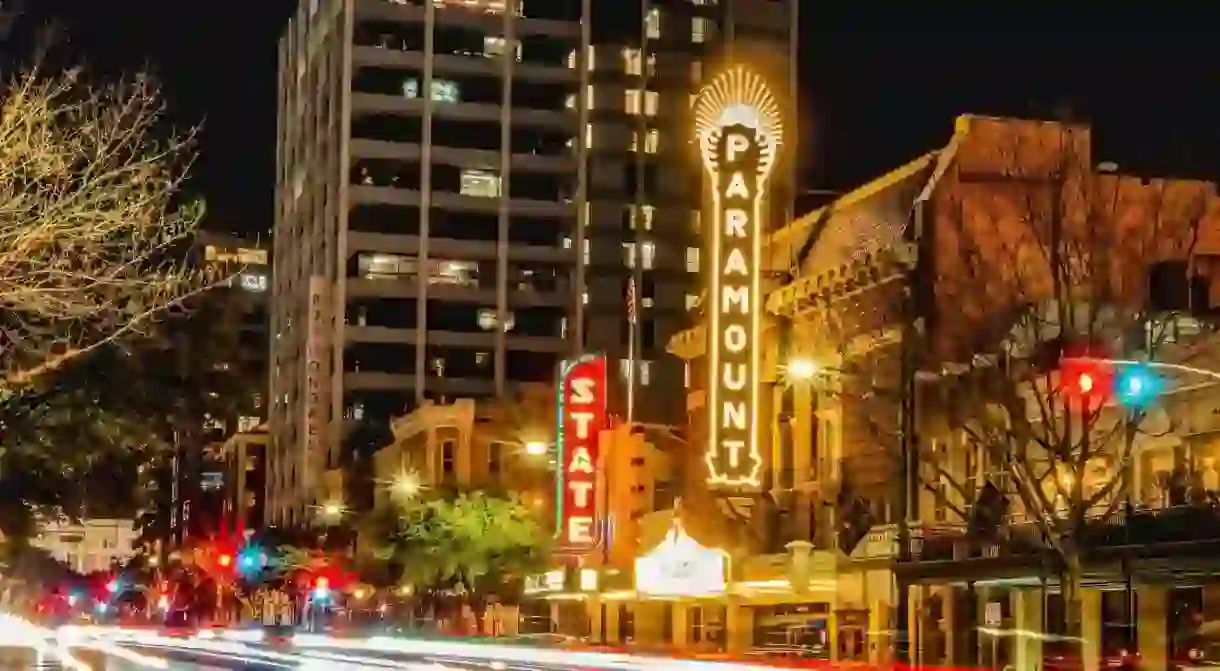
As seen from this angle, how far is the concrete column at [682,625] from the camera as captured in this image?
62.7 meters

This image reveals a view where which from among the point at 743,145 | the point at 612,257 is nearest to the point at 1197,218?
the point at 743,145

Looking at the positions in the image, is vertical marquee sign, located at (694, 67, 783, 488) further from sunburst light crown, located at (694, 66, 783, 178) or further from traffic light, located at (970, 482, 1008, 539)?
traffic light, located at (970, 482, 1008, 539)

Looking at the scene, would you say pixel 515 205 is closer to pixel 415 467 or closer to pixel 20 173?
pixel 415 467

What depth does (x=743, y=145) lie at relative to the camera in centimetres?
5497

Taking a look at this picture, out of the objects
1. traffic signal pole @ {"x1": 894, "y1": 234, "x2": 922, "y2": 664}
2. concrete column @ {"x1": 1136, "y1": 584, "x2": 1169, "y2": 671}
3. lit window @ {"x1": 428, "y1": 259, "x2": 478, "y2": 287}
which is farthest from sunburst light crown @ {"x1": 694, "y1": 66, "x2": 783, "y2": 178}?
lit window @ {"x1": 428, "y1": 259, "x2": 478, "y2": 287}

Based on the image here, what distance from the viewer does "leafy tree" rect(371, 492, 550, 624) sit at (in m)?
72.4

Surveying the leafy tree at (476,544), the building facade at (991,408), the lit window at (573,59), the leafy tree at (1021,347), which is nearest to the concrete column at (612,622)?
the leafy tree at (476,544)

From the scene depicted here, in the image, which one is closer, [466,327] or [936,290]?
[936,290]

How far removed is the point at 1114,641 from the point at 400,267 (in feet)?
265

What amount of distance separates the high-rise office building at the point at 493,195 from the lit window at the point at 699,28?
114mm

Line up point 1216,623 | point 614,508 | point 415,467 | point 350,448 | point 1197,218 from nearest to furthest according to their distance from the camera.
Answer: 1. point 1216,623
2. point 1197,218
3. point 614,508
4. point 415,467
5. point 350,448

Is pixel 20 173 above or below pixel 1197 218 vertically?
below

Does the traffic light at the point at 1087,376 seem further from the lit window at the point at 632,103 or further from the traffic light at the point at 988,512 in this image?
the lit window at the point at 632,103

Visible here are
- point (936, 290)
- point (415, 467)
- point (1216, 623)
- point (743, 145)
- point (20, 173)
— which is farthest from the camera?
point (415, 467)
